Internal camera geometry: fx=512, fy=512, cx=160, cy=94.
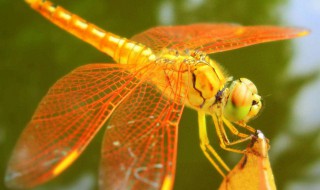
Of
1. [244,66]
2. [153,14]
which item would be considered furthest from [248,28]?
[153,14]

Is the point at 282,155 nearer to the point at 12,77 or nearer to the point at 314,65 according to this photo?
the point at 314,65

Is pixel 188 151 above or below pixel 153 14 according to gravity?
below

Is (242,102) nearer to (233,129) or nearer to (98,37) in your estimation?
(233,129)

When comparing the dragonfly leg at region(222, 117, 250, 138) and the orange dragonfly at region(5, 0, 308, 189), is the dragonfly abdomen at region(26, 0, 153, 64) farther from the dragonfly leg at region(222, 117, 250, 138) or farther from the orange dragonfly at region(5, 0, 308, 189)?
the dragonfly leg at region(222, 117, 250, 138)

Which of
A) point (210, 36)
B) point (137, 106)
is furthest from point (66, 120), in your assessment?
point (210, 36)

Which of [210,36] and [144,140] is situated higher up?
[210,36]

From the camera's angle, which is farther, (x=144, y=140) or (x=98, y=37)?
(x=98, y=37)

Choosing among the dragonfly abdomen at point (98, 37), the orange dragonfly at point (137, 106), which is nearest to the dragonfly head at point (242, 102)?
the orange dragonfly at point (137, 106)
